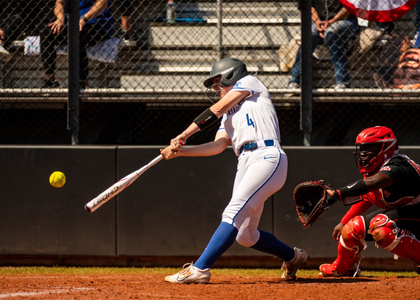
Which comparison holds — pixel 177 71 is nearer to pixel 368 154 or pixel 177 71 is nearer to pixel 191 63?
pixel 191 63

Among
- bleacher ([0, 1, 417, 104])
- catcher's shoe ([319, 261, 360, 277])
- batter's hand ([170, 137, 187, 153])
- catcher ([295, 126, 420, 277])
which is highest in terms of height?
bleacher ([0, 1, 417, 104])

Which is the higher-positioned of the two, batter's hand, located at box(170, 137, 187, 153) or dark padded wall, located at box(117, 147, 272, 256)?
batter's hand, located at box(170, 137, 187, 153)

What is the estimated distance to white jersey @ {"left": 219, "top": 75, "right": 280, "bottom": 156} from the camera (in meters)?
3.52

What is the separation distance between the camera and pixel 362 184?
328 centimetres

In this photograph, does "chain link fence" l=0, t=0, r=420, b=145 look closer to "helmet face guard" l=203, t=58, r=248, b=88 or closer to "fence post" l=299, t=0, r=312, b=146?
"fence post" l=299, t=0, r=312, b=146

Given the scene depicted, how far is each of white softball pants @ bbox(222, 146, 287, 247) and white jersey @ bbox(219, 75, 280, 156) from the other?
0.11 meters

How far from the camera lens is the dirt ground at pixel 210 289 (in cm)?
299

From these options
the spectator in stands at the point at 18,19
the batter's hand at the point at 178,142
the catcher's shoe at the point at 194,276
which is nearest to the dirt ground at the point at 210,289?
the catcher's shoe at the point at 194,276

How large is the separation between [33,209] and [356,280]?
322 centimetres

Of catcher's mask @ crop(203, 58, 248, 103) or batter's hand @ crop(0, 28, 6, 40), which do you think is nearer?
catcher's mask @ crop(203, 58, 248, 103)

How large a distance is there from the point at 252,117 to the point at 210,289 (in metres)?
1.28

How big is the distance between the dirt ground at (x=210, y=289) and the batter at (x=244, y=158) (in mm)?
213

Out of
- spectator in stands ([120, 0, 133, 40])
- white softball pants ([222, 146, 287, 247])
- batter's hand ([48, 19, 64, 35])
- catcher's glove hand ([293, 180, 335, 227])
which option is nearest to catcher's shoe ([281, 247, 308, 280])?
catcher's glove hand ([293, 180, 335, 227])

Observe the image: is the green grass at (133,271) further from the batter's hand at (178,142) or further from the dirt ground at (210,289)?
the batter's hand at (178,142)
